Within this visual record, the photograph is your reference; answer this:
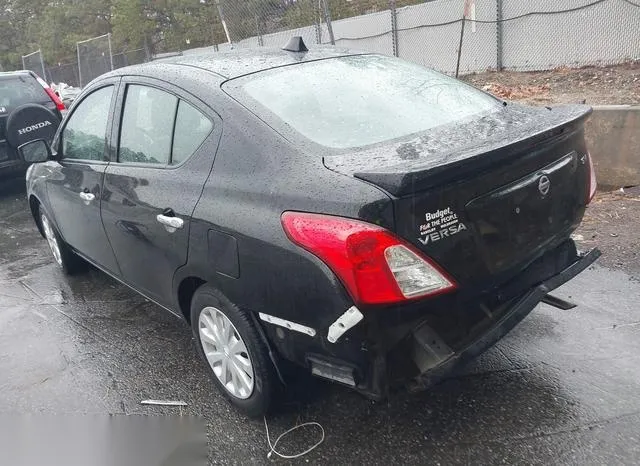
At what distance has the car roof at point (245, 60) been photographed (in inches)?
124

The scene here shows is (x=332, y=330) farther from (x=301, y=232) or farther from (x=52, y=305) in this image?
(x=52, y=305)

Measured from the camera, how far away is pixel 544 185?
2.57 metres

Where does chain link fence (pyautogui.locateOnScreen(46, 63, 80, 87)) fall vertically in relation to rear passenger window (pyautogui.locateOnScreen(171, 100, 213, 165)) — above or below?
below

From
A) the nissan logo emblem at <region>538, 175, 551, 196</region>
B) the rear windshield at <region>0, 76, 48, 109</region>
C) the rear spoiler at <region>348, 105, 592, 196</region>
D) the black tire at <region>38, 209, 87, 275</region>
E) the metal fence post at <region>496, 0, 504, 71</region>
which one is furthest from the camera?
the metal fence post at <region>496, 0, 504, 71</region>

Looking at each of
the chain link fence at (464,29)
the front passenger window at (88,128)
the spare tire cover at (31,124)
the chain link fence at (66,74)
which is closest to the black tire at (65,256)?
the front passenger window at (88,128)

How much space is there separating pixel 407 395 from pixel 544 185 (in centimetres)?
125

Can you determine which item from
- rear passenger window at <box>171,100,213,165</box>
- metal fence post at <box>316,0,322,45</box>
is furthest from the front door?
metal fence post at <box>316,0,322,45</box>

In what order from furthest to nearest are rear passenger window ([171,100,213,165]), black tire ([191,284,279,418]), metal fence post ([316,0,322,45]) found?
1. metal fence post ([316,0,322,45])
2. rear passenger window ([171,100,213,165])
3. black tire ([191,284,279,418])

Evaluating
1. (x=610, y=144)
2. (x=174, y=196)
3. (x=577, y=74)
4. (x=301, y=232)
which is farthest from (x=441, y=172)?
(x=577, y=74)

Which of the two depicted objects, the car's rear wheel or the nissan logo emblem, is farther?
the car's rear wheel

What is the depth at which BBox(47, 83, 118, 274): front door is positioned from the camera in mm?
3809

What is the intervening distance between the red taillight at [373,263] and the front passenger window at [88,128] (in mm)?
2216

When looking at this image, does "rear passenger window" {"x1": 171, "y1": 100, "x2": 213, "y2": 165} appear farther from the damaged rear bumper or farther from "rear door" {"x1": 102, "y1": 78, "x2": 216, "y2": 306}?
the damaged rear bumper

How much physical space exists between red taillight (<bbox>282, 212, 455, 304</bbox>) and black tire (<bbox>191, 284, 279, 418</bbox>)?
2.15ft
